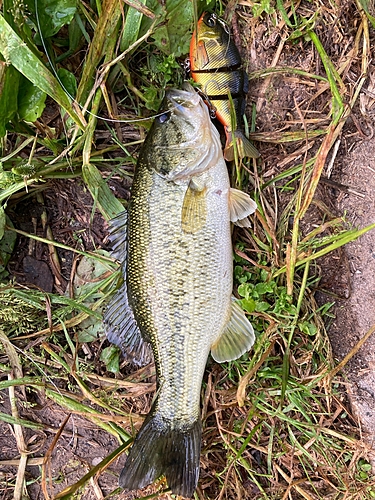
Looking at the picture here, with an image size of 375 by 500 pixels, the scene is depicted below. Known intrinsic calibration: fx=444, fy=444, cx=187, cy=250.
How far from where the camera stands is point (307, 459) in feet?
7.52

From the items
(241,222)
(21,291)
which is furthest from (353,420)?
(21,291)

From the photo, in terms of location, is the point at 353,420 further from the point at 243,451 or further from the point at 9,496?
the point at 9,496

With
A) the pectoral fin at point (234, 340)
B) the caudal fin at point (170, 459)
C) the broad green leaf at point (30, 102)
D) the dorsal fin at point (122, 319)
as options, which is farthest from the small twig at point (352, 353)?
the broad green leaf at point (30, 102)

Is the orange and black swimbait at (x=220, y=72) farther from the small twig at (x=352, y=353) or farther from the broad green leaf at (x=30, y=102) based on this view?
the small twig at (x=352, y=353)

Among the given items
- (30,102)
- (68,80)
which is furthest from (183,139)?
(30,102)

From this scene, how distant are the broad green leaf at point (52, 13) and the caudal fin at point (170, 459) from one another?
200cm

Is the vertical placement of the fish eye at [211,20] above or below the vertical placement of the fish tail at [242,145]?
above

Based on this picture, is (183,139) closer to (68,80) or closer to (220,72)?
(220,72)

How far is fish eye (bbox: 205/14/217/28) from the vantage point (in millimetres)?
2039

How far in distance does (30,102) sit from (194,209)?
102 centimetres

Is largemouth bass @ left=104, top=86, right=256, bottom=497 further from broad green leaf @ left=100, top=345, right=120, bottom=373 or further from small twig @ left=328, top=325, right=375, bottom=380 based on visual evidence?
small twig @ left=328, top=325, right=375, bottom=380

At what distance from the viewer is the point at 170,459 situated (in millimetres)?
2107

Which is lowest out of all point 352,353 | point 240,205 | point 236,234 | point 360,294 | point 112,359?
point 112,359

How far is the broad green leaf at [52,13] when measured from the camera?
215 cm
